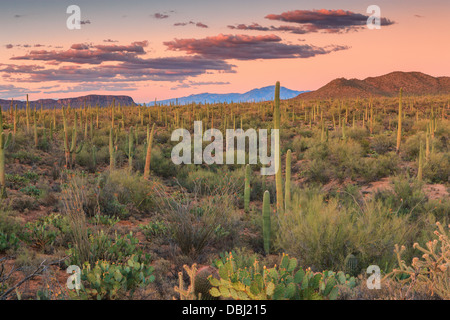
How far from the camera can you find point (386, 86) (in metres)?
84.8

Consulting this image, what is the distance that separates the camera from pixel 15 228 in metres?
6.61

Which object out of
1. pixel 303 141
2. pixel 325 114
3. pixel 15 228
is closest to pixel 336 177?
pixel 303 141

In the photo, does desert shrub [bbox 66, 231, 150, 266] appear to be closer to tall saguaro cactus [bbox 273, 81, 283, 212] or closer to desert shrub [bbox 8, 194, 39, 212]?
tall saguaro cactus [bbox 273, 81, 283, 212]

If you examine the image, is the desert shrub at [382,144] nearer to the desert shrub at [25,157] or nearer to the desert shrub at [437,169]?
the desert shrub at [437,169]

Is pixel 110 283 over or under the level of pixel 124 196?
over

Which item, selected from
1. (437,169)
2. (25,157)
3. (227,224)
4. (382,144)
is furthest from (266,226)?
(382,144)

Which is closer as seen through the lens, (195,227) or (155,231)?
(195,227)

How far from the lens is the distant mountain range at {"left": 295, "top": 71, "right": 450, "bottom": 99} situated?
78188 millimetres

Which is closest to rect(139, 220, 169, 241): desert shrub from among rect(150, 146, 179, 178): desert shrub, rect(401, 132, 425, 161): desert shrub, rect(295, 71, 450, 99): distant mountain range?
rect(150, 146, 179, 178): desert shrub

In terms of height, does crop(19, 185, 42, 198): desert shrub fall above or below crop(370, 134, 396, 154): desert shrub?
below

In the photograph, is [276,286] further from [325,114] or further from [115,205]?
[325,114]

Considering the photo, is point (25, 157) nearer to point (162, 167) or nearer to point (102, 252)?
point (162, 167)

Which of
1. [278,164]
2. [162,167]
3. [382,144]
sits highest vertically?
[278,164]
